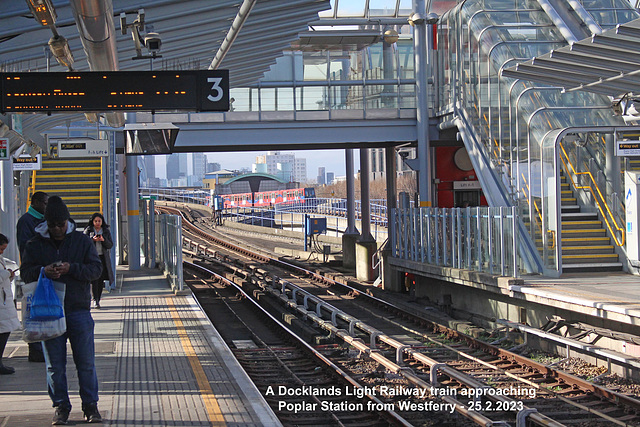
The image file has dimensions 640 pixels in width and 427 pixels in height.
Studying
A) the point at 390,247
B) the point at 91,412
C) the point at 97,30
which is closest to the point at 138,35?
the point at 97,30

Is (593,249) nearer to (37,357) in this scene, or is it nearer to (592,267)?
(592,267)

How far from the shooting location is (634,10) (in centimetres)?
1889

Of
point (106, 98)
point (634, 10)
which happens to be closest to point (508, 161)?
point (634, 10)

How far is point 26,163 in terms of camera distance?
15609 millimetres

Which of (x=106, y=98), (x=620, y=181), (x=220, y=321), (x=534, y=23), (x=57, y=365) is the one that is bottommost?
(x=220, y=321)

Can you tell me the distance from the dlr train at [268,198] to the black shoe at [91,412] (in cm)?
5069

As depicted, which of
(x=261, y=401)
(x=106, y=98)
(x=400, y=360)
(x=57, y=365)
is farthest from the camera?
(x=400, y=360)

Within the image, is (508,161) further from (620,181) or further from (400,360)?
(400,360)

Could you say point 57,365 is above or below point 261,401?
above

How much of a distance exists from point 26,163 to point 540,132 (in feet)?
33.9

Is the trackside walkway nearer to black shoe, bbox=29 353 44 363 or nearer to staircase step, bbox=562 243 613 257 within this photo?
black shoe, bbox=29 353 44 363

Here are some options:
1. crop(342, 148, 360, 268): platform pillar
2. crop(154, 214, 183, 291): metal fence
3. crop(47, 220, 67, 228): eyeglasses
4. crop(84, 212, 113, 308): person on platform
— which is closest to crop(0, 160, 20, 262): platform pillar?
crop(84, 212, 113, 308): person on platform

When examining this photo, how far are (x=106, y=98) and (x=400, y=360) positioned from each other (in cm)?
542

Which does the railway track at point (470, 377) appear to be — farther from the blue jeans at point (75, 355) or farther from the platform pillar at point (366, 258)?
the platform pillar at point (366, 258)
